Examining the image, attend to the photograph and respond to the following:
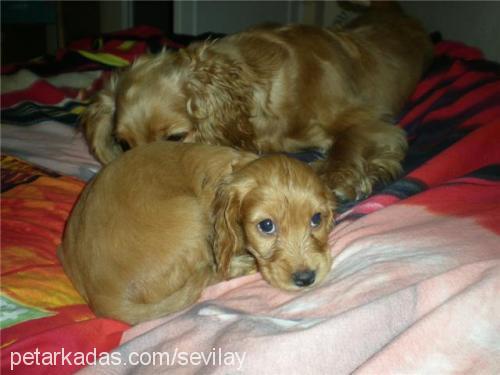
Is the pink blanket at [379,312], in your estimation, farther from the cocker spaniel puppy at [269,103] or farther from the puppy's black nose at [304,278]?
the cocker spaniel puppy at [269,103]

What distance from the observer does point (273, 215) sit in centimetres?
188

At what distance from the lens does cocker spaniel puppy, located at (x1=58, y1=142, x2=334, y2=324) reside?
171 centimetres

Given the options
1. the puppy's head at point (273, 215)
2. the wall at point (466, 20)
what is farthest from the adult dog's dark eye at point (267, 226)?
the wall at point (466, 20)

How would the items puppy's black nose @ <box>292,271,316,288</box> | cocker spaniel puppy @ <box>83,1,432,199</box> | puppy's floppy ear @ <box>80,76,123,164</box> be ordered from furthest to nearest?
1. puppy's floppy ear @ <box>80,76,123,164</box>
2. cocker spaniel puppy @ <box>83,1,432,199</box>
3. puppy's black nose @ <box>292,271,316,288</box>

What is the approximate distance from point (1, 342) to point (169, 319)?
515 millimetres

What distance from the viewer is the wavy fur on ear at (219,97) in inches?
108

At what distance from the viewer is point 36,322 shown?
160cm

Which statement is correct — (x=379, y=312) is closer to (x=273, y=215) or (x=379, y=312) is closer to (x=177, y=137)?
(x=273, y=215)

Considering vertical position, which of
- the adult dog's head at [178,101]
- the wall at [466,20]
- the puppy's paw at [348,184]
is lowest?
the puppy's paw at [348,184]

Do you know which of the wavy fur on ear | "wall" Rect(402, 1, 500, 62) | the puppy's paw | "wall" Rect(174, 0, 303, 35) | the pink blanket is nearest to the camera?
the pink blanket

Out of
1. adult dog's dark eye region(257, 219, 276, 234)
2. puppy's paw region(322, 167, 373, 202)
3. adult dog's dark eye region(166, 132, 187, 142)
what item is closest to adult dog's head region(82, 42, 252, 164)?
adult dog's dark eye region(166, 132, 187, 142)

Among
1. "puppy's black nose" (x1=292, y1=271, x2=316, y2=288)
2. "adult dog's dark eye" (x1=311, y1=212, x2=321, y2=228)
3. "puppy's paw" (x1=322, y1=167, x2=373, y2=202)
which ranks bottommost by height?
"puppy's paw" (x1=322, y1=167, x2=373, y2=202)

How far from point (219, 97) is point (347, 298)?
5.44 ft

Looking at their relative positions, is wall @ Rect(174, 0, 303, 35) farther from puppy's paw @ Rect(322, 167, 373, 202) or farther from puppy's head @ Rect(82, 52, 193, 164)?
puppy's paw @ Rect(322, 167, 373, 202)
